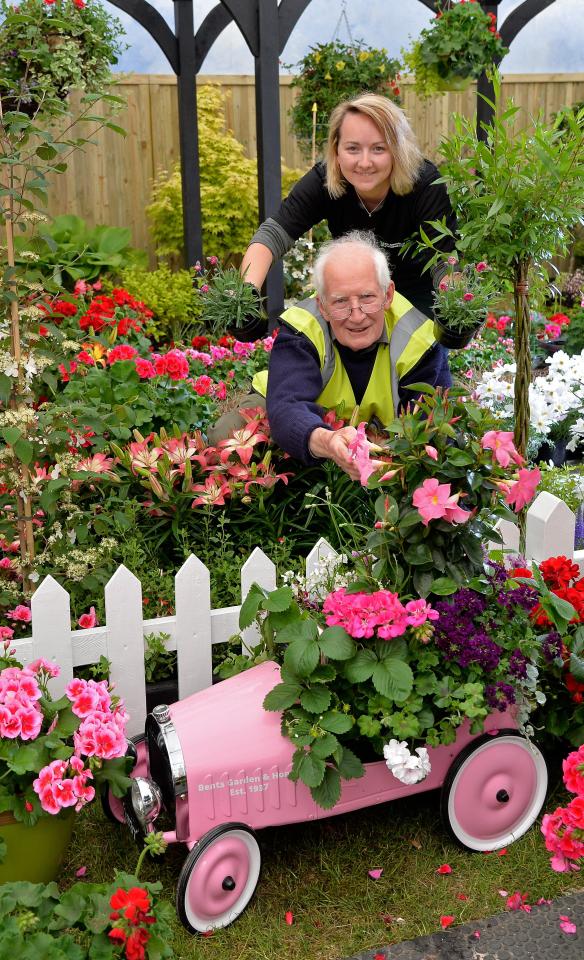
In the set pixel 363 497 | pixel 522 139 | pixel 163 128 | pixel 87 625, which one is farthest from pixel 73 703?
pixel 163 128

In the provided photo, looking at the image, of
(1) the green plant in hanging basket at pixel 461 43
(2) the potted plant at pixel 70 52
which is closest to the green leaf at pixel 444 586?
(2) the potted plant at pixel 70 52

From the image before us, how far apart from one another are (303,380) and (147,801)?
1.14 m

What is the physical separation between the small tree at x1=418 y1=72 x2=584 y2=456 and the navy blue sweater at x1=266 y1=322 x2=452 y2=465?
11.3 inches

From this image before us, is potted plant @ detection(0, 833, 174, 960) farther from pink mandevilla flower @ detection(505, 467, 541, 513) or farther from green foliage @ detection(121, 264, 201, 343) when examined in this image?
green foliage @ detection(121, 264, 201, 343)

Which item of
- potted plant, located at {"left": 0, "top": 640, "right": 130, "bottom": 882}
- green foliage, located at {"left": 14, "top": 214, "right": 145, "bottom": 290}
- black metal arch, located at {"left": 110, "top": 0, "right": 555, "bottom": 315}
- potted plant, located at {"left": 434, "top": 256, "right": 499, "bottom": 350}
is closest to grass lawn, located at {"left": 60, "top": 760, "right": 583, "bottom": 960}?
potted plant, located at {"left": 0, "top": 640, "right": 130, "bottom": 882}

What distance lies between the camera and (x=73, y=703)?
194 cm

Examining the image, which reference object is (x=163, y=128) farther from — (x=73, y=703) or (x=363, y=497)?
(x=73, y=703)

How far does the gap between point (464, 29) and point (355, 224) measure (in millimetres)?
3412

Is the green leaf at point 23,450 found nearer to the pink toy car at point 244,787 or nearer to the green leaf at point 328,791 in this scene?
the pink toy car at point 244,787

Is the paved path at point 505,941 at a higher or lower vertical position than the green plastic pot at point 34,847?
lower

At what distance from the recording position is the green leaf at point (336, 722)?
180cm

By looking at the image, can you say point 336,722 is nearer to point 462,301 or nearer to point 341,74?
point 462,301

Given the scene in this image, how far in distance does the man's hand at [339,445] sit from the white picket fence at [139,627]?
0.23m

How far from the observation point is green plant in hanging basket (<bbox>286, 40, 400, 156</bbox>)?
6.75 metres
